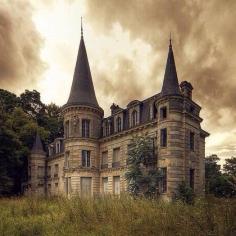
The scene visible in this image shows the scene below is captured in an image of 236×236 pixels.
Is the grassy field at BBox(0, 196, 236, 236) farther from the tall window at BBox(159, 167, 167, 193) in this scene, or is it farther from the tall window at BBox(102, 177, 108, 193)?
the tall window at BBox(102, 177, 108, 193)

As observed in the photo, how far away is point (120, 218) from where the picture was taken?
28.6ft

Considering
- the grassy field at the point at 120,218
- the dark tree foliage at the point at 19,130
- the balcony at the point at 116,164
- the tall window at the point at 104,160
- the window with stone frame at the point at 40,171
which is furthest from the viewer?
the window with stone frame at the point at 40,171

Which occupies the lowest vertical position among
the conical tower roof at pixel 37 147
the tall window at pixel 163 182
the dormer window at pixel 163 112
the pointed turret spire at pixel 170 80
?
the tall window at pixel 163 182

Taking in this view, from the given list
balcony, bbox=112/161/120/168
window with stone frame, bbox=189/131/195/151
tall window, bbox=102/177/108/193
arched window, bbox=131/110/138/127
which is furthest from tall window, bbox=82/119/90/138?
window with stone frame, bbox=189/131/195/151

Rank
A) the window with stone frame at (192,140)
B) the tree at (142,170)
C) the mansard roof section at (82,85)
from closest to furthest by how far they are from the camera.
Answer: the tree at (142,170) → the window with stone frame at (192,140) → the mansard roof section at (82,85)

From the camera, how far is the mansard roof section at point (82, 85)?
33031mm

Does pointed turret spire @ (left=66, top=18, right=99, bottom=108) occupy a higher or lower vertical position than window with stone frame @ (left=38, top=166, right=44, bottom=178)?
higher

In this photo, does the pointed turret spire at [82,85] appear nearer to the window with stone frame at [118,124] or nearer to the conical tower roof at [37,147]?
the window with stone frame at [118,124]

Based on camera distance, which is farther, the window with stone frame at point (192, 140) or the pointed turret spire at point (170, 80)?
the window with stone frame at point (192, 140)

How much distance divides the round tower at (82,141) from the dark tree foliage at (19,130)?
8956mm

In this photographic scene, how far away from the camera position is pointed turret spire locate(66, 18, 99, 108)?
3306 centimetres

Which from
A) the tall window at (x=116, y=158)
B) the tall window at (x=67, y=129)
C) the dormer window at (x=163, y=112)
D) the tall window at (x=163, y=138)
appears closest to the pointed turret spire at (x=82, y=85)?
the tall window at (x=67, y=129)

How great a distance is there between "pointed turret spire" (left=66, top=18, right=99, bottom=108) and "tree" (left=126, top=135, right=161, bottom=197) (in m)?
9.32

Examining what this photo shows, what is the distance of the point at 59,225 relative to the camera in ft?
32.0
